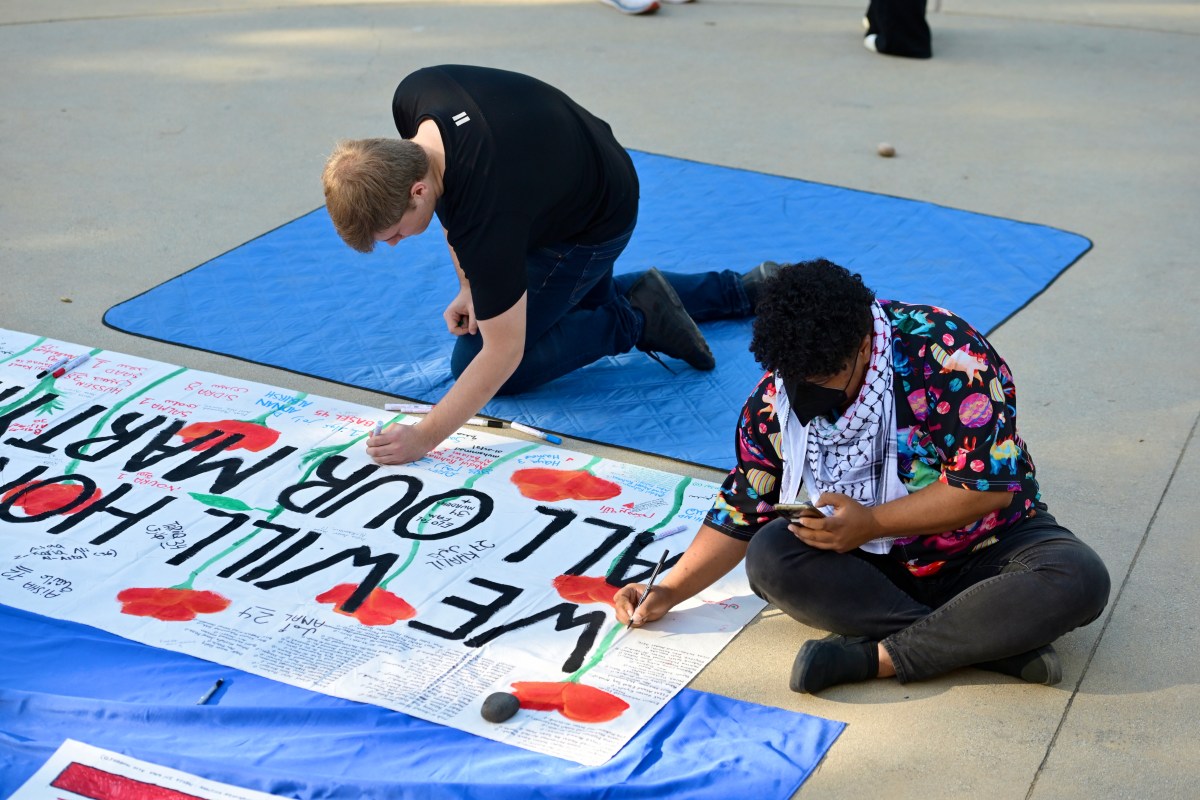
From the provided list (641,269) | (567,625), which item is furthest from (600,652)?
(641,269)

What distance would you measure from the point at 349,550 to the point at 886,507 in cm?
103

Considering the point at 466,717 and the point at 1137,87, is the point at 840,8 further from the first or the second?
the point at 466,717

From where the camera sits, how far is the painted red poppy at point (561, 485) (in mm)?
2676

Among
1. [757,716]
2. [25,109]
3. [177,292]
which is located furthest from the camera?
[25,109]

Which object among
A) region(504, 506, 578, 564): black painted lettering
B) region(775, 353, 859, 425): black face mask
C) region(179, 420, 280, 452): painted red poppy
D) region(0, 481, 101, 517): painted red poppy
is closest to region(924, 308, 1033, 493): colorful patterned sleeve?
region(775, 353, 859, 425): black face mask

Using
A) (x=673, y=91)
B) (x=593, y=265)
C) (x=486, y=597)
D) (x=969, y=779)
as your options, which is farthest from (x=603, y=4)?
(x=969, y=779)

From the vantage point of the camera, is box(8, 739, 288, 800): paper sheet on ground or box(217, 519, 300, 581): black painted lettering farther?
box(217, 519, 300, 581): black painted lettering

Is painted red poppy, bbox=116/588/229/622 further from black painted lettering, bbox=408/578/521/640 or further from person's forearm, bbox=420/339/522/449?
person's forearm, bbox=420/339/522/449

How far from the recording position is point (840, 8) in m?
6.84

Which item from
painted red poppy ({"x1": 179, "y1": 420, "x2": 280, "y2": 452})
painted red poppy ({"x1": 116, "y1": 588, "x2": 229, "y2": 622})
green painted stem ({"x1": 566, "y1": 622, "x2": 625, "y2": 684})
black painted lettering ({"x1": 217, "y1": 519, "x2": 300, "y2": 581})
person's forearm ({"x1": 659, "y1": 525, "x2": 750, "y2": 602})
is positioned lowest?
green painted stem ({"x1": 566, "y1": 622, "x2": 625, "y2": 684})

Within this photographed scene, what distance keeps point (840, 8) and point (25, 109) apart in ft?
13.0

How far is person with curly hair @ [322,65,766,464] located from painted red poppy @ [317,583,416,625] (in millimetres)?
451

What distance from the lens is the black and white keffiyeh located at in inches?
76.7

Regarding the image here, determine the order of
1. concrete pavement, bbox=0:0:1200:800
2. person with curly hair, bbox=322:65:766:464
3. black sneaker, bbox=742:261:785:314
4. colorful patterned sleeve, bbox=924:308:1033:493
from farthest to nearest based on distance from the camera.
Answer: black sneaker, bbox=742:261:785:314 → person with curly hair, bbox=322:65:766:464 → concrete pavement, bbox=0:0:1200:800 → colorful patterned sleeve, bbox=924:308:1033:493
